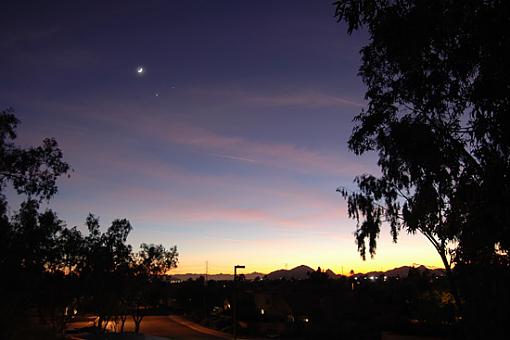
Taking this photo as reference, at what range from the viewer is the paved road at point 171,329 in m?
53.5

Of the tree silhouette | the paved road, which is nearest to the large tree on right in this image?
the tree silhouette

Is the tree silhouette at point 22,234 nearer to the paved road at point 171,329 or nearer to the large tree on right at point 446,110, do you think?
the large tree on right at point 446,110

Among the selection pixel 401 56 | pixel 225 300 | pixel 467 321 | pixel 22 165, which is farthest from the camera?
pixel 225 300

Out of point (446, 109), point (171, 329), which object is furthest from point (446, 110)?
point (171, 329)

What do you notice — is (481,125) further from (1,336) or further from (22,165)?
(1,336)

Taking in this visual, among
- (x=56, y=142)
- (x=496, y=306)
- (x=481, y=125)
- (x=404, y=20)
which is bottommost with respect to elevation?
(x=496, y=306)

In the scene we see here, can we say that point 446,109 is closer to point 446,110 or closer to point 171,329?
point 446,110

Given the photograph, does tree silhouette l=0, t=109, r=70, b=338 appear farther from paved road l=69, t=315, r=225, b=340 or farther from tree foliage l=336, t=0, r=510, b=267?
paved road l=69, t=315, r=225, b=340

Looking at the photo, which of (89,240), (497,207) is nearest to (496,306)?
(497,207)

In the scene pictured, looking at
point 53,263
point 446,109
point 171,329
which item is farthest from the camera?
point 171,329

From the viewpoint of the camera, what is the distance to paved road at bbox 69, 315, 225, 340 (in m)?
53.5

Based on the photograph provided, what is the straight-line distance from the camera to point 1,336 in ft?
52.7

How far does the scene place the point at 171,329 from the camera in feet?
199

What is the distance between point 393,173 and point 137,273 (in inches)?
1187
